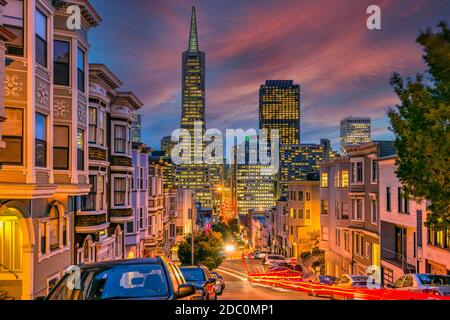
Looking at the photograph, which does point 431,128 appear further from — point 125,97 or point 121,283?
point 125,97

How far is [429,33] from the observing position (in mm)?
12281

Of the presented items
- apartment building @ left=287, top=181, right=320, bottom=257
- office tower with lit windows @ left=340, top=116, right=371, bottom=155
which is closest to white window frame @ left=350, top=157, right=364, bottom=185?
apartment building @ left=287, top=181, right=320, bottom=257

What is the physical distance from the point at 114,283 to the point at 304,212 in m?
63.8

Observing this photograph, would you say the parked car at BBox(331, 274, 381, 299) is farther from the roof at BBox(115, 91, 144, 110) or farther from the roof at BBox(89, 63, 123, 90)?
the roof at BBox(115, 91, 144, 110)

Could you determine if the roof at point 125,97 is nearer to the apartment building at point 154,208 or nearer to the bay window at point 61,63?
the bay window at point 61,63

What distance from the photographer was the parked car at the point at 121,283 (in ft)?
25.6

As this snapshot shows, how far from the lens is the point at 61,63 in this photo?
2098cm

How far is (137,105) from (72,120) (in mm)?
15346

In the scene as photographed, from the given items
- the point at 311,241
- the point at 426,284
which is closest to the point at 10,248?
the point at 426,284

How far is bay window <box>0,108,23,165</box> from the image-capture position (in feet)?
54.3

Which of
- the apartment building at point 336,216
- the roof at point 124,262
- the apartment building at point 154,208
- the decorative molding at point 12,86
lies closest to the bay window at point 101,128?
the decorative molding at point 12,86
